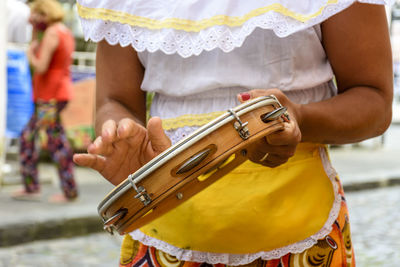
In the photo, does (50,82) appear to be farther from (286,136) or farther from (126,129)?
(286,136)

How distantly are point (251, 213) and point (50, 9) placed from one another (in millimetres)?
4912

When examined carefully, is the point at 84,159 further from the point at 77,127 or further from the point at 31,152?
the point at 77,127

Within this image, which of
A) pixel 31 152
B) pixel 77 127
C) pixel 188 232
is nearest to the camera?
pixel 188 232

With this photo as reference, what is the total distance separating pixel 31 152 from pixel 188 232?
492 centimetres

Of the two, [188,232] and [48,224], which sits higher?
[188,232]

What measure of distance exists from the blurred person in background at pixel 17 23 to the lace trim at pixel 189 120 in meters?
7.05

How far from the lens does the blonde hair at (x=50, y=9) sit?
5762mm

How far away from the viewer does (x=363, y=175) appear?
845cm

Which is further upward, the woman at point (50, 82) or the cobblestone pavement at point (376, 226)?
the woman at point (50, 82)

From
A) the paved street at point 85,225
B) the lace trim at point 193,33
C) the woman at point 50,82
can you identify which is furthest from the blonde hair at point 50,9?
the lace trim at point 193,33

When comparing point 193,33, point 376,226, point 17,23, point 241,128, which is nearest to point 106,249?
point 376,226

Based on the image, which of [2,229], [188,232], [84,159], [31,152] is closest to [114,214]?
[84,159]

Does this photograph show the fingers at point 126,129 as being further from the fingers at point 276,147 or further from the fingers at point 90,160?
the fingers at point 276,147

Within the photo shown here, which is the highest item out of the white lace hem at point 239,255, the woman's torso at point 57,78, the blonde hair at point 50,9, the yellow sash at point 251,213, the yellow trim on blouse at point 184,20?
the yellow trim on blouse at point 184,20
